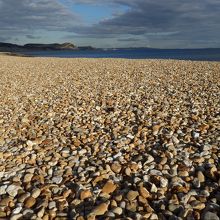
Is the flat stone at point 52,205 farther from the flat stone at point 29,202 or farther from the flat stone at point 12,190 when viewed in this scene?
the flat stone at point 12,190

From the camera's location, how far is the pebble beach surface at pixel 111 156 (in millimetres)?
4566

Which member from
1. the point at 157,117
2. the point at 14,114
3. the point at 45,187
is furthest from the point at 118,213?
the point at 14,114

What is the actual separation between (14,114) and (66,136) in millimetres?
2693

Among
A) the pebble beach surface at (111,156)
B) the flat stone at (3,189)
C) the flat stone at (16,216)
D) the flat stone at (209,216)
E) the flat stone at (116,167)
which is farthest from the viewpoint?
the flat stone at (116,167)

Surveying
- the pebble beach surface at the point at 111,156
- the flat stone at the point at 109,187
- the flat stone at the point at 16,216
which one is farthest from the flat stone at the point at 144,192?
the flat stone at the point at 16,216

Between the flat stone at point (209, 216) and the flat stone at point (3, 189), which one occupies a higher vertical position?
the flat stone at point (209, 216)

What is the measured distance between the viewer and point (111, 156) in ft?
20.6

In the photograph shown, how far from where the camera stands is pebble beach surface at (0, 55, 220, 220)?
Result: 4.57 m

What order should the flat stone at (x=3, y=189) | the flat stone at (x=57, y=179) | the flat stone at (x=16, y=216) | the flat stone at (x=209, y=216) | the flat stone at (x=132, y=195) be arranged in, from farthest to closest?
the flat stone at (x=57, y=179) < the flat stone at (x=3, y=189) < the flat stone at (x=132, y=195) < the flat stone at (x=16, y=216) < the flat stone at (x=209, y=216)

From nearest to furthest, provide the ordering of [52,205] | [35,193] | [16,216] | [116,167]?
[16,216], [52,205], [35,193], [116,167]

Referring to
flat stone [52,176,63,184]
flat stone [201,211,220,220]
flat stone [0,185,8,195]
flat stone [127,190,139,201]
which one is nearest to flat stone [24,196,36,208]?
flat stone [0,185,8,195]

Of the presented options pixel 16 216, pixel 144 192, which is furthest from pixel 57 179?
pixel 144 192

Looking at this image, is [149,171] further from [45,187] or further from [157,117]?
[157,117]

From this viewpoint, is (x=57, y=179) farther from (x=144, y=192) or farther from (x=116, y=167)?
(x=144, y=192)
